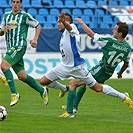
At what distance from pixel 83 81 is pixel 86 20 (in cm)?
1601

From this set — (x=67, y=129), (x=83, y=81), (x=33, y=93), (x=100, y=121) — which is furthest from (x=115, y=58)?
(x=33, y=93)

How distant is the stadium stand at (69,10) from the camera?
26.5m

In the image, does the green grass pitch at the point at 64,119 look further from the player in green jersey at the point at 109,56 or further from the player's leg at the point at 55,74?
the player's leg at the point at 55,74

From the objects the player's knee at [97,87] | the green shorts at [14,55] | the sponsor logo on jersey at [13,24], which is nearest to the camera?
the player's knee at [97,87]

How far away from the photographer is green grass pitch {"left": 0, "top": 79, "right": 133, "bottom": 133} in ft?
30.5

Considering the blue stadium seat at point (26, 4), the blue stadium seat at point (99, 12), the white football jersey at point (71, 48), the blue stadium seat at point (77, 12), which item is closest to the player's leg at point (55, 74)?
the white football jersey at point (71, 48)

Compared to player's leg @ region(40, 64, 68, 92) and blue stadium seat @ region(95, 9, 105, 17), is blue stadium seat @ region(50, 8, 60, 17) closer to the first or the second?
blue stadium seat @ region(95, 9, 105, 17)

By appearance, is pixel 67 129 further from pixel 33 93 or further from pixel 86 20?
pixel 86 20

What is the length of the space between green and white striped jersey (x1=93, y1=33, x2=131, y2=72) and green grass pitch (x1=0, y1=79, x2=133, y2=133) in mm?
1056

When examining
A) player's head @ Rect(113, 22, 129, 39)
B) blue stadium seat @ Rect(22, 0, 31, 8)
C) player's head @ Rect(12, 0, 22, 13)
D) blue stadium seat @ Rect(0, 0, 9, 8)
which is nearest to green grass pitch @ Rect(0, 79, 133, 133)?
player's head @ Rect(113, 22, 129, 39)

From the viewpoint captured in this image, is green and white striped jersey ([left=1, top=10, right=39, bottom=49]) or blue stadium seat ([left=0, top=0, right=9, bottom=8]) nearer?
green and white striped jersey ([left=1, top=10, right=39, bottom=49])

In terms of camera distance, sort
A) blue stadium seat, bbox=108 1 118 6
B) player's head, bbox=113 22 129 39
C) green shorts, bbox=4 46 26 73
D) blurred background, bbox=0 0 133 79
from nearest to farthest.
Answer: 1. player's head, bbox=113 22 129 39
2. green shorts, bbox=4 46 26 73
3. blurred background, bbox=0 0 133 79
4. blue stadium seat, bbox=108 1 118 6

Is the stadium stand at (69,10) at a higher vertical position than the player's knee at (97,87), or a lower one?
lower

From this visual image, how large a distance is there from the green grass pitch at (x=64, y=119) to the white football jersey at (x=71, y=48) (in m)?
1.03
